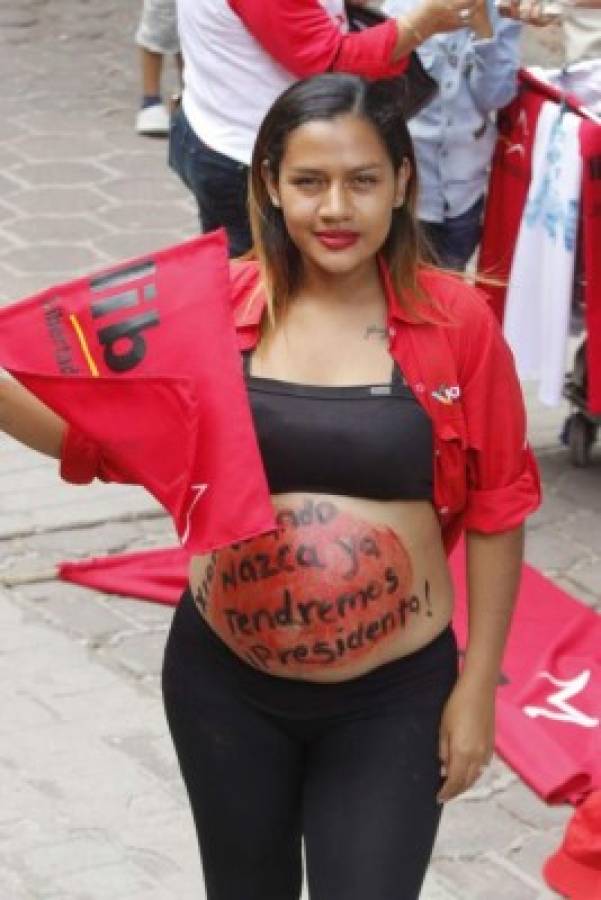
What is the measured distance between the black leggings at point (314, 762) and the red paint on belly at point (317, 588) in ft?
0.22

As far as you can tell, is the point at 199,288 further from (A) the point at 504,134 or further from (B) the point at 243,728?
(A) the point at 504,134

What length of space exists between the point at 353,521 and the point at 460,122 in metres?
3.30

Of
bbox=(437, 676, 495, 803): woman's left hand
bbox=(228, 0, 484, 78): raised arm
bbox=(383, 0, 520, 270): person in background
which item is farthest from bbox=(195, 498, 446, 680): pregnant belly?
bbox=(383, 0, 520, 270): person in background

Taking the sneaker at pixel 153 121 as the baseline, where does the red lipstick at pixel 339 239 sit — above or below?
above

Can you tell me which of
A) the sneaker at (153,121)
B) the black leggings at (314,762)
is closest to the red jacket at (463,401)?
the black leggings at (314,762)

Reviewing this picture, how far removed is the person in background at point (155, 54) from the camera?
9.83 metres

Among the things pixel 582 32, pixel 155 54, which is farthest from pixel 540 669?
pixel 155 54

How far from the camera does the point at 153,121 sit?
10.2 metres

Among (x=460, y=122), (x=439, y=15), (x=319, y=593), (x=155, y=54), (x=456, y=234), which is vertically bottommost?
(x=155, y=54)

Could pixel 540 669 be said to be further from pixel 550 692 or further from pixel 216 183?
pixel 216 183

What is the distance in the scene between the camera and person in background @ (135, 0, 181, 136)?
32.2 ft

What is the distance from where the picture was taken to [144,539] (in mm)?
6297

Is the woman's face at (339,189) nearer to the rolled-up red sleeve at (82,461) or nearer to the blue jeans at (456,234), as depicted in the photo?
the rolled-up red sleeve at (82,461)

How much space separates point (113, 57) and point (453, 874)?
7466 mm
